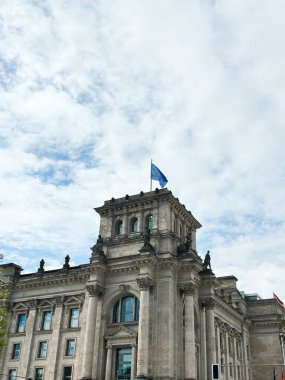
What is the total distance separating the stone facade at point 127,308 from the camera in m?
50.0

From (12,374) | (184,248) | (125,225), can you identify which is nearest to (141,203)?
(125,225)

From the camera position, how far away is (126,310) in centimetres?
5378

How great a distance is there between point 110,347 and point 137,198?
62.2 ft

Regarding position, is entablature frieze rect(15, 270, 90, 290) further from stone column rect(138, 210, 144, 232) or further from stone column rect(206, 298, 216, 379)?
stone column rect(206, 298, 216, 379)

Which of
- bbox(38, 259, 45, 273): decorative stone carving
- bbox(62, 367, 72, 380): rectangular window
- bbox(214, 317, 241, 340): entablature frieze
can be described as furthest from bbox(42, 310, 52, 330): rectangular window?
bbox(214, 317, 241, 340): entablature frieze

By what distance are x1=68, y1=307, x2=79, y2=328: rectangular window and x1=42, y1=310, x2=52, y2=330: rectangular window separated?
3140mm

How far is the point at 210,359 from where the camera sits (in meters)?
53.8

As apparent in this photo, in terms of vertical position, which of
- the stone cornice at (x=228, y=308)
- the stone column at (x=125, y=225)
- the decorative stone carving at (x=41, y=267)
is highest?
the stone column at (x=125, y=225)

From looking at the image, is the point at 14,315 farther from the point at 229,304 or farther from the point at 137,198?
the point at 229,304

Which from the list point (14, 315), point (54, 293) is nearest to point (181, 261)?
point (54, 293)

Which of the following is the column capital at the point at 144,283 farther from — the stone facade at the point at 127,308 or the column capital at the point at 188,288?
the column capital at the point at 188,288

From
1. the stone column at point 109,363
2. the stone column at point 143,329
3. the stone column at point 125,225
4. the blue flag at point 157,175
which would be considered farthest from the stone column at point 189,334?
the blue flag at point 157,175

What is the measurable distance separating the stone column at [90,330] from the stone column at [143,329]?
588cm

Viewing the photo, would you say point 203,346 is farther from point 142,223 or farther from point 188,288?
point 142,223
